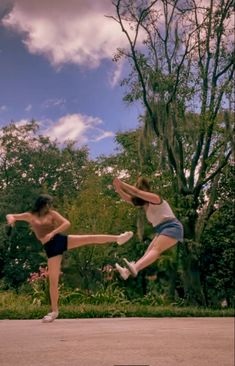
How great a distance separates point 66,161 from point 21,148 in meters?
0.65

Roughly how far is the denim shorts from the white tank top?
0.01 metres

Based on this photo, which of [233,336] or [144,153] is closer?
[233,336]

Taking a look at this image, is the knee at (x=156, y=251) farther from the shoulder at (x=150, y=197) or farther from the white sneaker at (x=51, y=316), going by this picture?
the white sneaker at (x=51, y=316)

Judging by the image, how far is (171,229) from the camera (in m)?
1.22

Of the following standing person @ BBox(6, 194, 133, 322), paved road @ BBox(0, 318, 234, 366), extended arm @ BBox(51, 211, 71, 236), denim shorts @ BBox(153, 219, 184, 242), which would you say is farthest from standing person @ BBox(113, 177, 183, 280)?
paved road @ BBox(0, 318, 234, 366)

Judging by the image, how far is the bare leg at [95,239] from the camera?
1344 millimetres

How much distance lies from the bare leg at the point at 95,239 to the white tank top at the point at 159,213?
0.37ft

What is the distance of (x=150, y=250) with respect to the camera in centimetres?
123

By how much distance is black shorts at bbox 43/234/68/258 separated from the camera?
52.5 inches

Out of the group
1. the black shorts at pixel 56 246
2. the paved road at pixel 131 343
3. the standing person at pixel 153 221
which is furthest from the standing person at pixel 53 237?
the paved road at pixel 131 343

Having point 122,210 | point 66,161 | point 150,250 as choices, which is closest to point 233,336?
point 150,250

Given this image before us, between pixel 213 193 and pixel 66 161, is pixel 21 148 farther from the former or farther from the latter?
pixel 213 193

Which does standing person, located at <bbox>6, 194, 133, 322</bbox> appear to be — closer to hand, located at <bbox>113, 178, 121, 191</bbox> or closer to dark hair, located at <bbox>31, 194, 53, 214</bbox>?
dark hair, located at <bbox>31, 194, 53, 214</bbox>

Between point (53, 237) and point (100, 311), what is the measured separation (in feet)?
8.14
